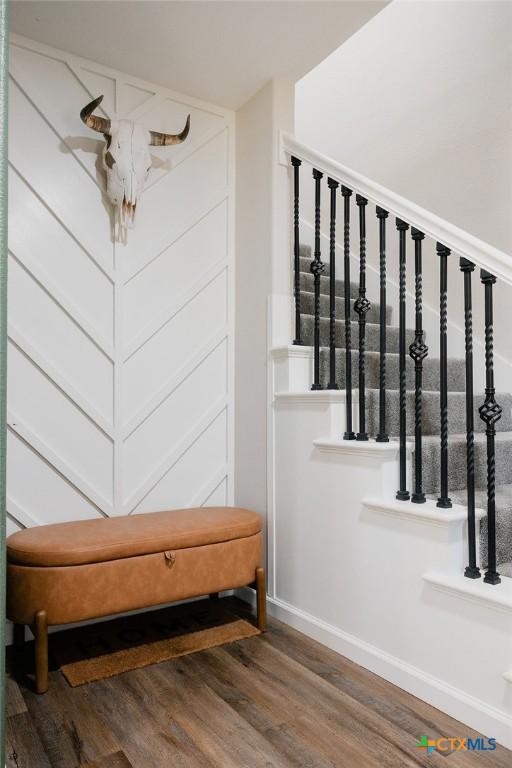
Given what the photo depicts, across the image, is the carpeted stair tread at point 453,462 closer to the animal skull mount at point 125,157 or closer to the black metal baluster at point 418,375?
the black metal baluster at point 418,375

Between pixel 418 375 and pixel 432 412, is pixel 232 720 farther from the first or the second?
pixel 432 412

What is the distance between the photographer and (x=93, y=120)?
2.35m

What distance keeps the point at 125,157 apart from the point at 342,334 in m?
1.37

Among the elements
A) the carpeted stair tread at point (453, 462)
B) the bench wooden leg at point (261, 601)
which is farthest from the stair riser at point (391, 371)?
the bench wooden leg at point (261, 601)

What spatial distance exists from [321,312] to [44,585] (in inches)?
74.1

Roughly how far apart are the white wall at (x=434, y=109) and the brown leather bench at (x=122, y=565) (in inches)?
79.3

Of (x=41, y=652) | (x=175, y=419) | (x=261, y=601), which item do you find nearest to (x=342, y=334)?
(x=175, y=419)

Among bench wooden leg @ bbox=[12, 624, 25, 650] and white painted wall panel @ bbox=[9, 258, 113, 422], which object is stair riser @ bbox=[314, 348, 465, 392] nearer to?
white painted wall panel @ bbox=[9, 258, 113, 422]

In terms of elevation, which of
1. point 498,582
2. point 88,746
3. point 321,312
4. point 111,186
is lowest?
point 88,746

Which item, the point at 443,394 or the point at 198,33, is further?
the point at 198,33

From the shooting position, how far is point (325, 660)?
6.88 feet

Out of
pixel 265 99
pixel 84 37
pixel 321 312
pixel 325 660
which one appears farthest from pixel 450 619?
pixel 84 37

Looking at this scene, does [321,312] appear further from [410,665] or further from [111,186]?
[410,665]

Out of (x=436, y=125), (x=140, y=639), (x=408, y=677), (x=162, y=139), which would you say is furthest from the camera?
(x=436, y=125)
